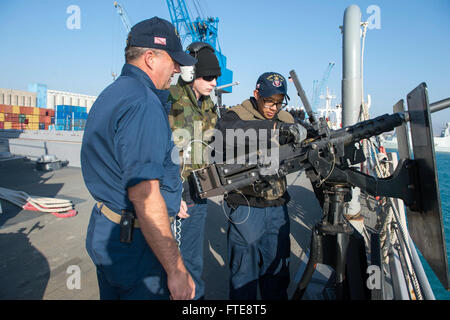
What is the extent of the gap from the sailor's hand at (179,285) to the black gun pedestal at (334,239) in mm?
1231

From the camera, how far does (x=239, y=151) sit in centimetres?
246

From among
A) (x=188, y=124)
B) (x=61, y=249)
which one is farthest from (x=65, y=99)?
(x=188, y=124)

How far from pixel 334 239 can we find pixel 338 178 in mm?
512

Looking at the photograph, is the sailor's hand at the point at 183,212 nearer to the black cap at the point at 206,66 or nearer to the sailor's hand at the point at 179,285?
the sailor's hand at the point at 179,285

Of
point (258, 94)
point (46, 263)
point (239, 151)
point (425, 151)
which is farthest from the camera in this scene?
point (46, 263)

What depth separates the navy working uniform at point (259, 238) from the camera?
8.61 feet

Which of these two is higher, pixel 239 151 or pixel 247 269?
pixel 239 151

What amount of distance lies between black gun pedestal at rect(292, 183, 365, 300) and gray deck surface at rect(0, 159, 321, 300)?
1.18 m

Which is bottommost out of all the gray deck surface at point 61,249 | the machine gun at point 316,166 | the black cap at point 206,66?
the gray deck surface at point 61,249

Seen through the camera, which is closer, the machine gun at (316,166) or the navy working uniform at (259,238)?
the machine gun at (316,166)

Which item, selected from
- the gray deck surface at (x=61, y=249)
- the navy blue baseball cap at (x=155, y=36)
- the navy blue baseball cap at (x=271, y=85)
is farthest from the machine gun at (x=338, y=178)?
the gray deck surface at (x=61, y=249)
